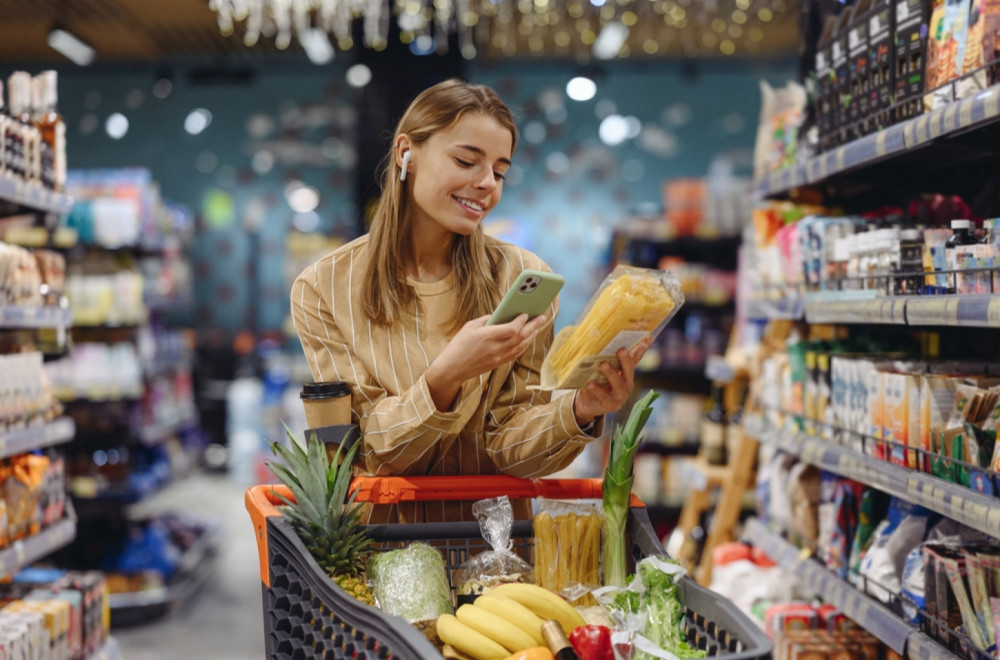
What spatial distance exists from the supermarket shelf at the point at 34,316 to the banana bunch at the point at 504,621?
2.33 m

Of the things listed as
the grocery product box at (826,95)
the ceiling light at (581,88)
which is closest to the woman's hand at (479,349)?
the grocery product box at (826,95)

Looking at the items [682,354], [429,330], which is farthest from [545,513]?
[682,354]

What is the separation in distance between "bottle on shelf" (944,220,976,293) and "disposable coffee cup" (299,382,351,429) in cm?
133

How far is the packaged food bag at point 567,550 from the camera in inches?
66.4

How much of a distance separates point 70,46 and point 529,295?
360 inches

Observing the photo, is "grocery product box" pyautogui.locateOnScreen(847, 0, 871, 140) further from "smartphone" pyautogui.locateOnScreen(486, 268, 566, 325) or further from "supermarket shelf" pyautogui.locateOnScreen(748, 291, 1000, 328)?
"smartphone" pyautogui.locateOnScreen(486, 268, 566, 325)

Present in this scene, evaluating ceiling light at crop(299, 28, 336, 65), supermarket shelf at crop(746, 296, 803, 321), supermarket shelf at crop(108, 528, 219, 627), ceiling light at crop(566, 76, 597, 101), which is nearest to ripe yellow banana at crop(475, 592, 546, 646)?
supermarket shelf at crop(746, 296, 803, 321)

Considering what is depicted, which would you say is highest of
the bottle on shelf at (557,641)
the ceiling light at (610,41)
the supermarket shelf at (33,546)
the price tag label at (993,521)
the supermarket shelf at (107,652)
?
the ceiling light at (610,41)

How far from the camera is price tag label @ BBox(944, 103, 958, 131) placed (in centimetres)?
203

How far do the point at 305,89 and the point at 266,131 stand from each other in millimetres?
619

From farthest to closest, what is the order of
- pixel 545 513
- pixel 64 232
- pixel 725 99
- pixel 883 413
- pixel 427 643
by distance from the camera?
pixel 725 99, pixel 64 232, pixel 883 413, pixel 545 513, pixel 427 643

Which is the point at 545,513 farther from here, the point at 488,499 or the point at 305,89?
the point at 305,89

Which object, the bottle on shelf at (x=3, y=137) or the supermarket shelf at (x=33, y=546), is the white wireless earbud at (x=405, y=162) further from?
the supermarket shelf at (x=33, y=546)

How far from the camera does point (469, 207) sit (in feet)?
6.13
